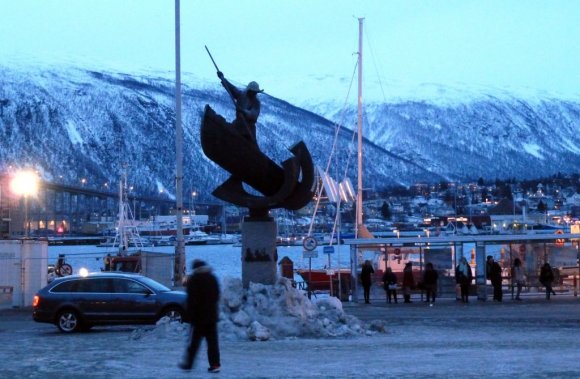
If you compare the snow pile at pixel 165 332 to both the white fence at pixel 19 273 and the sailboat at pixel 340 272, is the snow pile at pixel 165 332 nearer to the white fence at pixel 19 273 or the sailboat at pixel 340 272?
the white fence at pixel 19 273

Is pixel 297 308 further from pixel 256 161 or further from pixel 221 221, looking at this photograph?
pixel 221 221

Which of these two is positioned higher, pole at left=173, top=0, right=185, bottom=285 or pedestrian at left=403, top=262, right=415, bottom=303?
pole at left=173, top=0, right=185, bottom=285

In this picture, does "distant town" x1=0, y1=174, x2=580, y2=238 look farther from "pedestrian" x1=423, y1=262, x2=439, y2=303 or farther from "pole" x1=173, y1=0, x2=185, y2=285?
"pole" x1=173, y1=0, x2=185, y2=285

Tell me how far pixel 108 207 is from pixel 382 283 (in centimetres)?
11017

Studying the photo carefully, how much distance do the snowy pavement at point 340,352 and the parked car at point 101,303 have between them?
46 centimetres

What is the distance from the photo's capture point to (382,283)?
36250 mm

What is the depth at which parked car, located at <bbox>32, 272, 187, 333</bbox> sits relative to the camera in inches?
969

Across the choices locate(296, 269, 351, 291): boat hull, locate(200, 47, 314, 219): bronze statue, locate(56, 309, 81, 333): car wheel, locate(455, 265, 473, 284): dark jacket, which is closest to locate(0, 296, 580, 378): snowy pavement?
locate(56, 309, 81, 333): car wheel

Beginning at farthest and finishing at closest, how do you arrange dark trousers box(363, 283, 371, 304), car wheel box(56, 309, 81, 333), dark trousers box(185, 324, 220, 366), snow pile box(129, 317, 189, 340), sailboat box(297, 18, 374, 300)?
sailboat box(297, 18, 374, 300), dark trousers box(363, 283, 371, 304), car wheel box(56, 309, 81, 333), snow pile box(129, 317, 189, 340), dark trousers box(185, 324, 220, 366)

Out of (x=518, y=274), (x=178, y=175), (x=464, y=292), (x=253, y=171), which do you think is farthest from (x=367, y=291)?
(x=253, y=171)

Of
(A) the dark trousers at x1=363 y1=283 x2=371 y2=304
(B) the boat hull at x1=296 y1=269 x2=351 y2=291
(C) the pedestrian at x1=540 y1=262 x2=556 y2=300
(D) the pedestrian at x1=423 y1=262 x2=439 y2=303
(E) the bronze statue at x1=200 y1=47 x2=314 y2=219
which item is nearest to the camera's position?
(E) the bronze statue at x1=200 y1=47 x2=314 y2=219

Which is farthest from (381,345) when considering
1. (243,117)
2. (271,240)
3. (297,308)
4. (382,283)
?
(382,283)

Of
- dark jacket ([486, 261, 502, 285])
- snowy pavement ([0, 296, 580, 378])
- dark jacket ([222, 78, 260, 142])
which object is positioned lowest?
snowy pavement ([0, 296, 580, 378])

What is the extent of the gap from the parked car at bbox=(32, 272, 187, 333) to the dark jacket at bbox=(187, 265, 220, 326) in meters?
9.69
